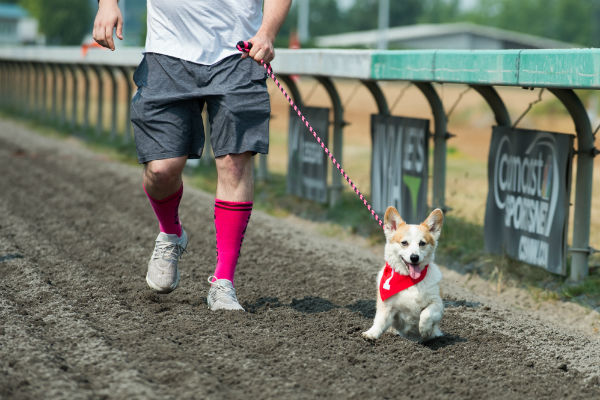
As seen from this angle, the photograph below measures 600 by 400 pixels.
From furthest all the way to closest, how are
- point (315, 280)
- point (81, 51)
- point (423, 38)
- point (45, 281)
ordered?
point (423, 38)
point (81, 51)
point (315, 280)
point (45, 281)

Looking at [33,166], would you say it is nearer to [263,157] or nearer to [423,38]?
[263,157]

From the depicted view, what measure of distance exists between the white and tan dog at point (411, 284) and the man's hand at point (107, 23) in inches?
69.5

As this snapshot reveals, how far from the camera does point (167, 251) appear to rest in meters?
5.30

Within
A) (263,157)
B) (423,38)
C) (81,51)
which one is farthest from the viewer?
(423,38)

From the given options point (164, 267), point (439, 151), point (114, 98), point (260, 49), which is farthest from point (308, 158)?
point (114, 98)

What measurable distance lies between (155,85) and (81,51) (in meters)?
13.4

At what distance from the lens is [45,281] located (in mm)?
5805

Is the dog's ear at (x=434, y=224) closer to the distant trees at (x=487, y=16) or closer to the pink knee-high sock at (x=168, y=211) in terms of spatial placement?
the pink knee-high sock at (x=168, y=211)

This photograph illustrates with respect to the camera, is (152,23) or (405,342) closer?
(405,342)

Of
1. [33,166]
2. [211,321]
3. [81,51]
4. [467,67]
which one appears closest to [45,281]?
[211,321]

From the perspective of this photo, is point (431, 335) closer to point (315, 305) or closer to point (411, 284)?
point (411, 284)

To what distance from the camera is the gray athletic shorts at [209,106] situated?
16.2ft

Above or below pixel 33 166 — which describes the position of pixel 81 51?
above

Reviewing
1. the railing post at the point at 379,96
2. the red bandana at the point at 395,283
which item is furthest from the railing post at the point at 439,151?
the red bandana at the point at 395,283
